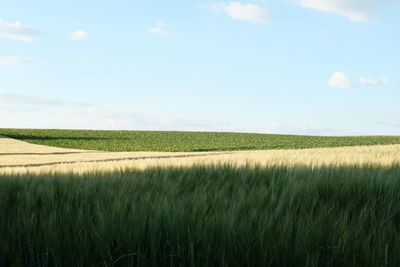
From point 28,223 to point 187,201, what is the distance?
2.26 feet

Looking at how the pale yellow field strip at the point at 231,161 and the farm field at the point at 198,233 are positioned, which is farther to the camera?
the pale yellow field strip at the point at 231,161

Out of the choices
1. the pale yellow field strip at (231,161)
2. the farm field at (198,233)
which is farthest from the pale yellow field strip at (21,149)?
the farm field at (198,233)

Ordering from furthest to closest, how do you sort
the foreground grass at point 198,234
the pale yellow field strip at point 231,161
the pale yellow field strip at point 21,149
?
1. the pale yellow field strip at point 21,149
2. the pale yellow field strip at point 231,161
3. the foreground grass at point 198,234

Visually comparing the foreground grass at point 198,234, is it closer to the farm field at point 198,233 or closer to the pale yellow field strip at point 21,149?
the farm field at point 198,233

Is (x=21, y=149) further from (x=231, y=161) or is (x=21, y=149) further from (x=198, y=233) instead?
(x=198, y=233)

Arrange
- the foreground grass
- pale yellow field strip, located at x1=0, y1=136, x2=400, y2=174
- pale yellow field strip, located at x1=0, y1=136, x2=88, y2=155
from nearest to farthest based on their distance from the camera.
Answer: the foreground grass → pale yellow field strip, located at x1=0, y1=136, x2=400, y2=174 → pale yellow field strip, located at x1=0, y1=136, x2=88, y2=155

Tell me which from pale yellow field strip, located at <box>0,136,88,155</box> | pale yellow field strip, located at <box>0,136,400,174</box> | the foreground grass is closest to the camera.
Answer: the foreground grass

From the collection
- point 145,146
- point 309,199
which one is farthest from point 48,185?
point 145,146

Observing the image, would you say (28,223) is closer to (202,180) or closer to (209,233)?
(209,233)

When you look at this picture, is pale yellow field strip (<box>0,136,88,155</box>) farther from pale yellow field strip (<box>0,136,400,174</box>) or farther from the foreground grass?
the foreground grass

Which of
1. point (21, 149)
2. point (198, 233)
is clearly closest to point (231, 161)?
point (198, 233)

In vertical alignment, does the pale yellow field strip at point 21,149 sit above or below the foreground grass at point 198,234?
below

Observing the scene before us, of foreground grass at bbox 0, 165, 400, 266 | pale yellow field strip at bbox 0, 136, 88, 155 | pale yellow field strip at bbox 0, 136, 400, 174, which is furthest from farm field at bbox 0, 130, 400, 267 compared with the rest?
pale yellow field strip at bbox 0, 136, 88, 155

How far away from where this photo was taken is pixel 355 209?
2.46 m
